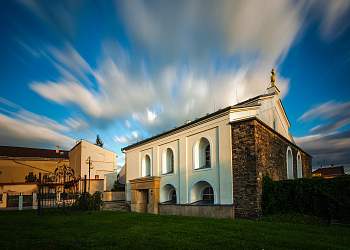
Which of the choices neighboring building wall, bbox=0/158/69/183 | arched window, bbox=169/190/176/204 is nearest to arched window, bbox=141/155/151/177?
arched window, bbox=169/190/176/204

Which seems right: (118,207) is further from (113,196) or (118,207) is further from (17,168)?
(17,168)

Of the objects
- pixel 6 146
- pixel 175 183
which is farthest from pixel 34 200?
pixel 6 146

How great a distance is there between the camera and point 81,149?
31.9 metres

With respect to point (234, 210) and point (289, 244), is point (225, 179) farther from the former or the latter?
point (289, 244)

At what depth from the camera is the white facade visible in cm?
1412

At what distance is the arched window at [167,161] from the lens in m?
20.5

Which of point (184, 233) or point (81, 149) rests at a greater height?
point (81, 149)

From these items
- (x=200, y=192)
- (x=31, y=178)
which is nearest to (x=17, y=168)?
(x=31, y=178)

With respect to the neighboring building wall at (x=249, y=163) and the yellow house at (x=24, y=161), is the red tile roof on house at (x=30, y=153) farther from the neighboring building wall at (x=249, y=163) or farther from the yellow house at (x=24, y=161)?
the neighboring building wall at (x=249, y=163)

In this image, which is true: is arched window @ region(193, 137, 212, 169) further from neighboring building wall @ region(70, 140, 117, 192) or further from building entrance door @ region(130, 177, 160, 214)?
neighboring building wall @ region(70, 140, 117, 192)

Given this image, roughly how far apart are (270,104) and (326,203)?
882cm

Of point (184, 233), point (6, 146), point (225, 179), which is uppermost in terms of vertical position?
point (6, 146)

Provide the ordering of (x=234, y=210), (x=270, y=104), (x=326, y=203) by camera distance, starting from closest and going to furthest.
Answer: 1. (x=326, y=203)
2. (x=234, y=210)
3. (x=270, y=104)

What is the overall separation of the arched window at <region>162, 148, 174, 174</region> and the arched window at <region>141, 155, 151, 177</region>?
147 inches
